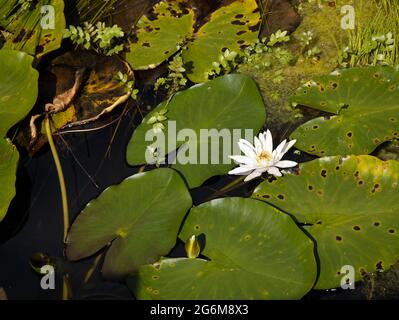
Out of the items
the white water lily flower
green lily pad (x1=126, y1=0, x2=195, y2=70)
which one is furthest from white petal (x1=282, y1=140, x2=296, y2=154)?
green lily pad (x1=126, y1=0, x2=195, y2=70)

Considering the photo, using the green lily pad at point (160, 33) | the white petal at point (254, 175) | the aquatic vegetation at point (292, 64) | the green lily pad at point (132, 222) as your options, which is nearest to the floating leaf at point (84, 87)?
the green lily pad at point (160, 33)

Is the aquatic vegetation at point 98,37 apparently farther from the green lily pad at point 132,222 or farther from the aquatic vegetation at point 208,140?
the green lily pad at point 132,222

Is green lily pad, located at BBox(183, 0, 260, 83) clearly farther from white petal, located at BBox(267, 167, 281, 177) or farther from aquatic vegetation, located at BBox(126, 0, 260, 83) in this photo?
white petal, located at BBox(267, 167, 281, 177)

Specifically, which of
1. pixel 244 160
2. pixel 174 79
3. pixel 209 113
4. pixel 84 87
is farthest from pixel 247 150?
pixel 84 87

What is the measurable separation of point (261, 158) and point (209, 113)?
0.32 m

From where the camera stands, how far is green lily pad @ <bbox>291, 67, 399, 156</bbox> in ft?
7.06

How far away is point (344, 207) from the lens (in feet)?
6.32

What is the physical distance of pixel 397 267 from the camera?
75.9 inches

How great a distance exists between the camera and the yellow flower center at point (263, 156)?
80.1 inches

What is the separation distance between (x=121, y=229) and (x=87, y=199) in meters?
0.29

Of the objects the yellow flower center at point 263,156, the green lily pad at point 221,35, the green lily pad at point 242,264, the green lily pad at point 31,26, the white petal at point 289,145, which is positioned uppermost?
the green lily pad at point 31,26

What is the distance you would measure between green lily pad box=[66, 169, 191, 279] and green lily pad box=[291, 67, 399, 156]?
592 mm

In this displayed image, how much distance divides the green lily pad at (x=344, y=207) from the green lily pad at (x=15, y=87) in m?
1.01
